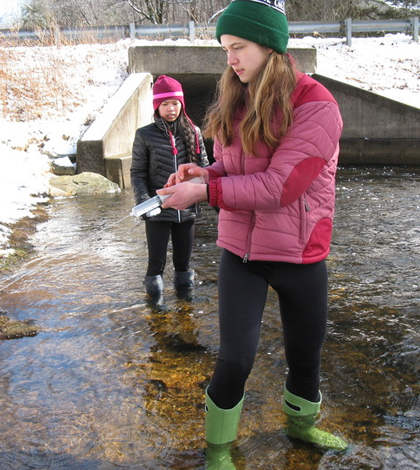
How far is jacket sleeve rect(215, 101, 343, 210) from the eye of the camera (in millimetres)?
2332

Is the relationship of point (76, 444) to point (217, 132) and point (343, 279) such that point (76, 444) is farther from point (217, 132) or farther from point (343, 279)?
point (343, 279)

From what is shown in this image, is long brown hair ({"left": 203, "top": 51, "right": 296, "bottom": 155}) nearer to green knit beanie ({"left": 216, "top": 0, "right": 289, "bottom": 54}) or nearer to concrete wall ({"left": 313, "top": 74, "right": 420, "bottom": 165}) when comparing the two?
green knit beanie ({"left": 216, "top": 0, "right": 289, "bottom": 54})

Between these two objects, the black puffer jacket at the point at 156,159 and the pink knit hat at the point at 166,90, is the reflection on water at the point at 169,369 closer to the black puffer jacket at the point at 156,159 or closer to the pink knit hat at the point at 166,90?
the black puffer jacket at the point at 156,159

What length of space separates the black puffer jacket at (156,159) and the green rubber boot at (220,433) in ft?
7.93

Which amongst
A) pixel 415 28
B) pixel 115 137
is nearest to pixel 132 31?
pixel 115 137

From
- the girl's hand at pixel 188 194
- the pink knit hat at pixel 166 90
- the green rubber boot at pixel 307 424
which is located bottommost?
the green rubber boot at pixel 307 424

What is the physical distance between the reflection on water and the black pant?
0.42 meters

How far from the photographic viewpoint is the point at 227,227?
2.60m

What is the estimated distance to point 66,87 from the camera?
53.3 feet

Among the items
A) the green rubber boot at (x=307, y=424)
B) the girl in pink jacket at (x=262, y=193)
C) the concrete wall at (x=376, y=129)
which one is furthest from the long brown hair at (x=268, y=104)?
the concrete wall at (x=376, y=129)

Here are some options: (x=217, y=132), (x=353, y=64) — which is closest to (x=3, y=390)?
(x=217, y=132)

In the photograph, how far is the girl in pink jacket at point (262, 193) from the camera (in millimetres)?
2365

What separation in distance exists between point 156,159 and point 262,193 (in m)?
2.62

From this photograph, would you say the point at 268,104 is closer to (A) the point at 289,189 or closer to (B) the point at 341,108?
(A) the point at 289,189
